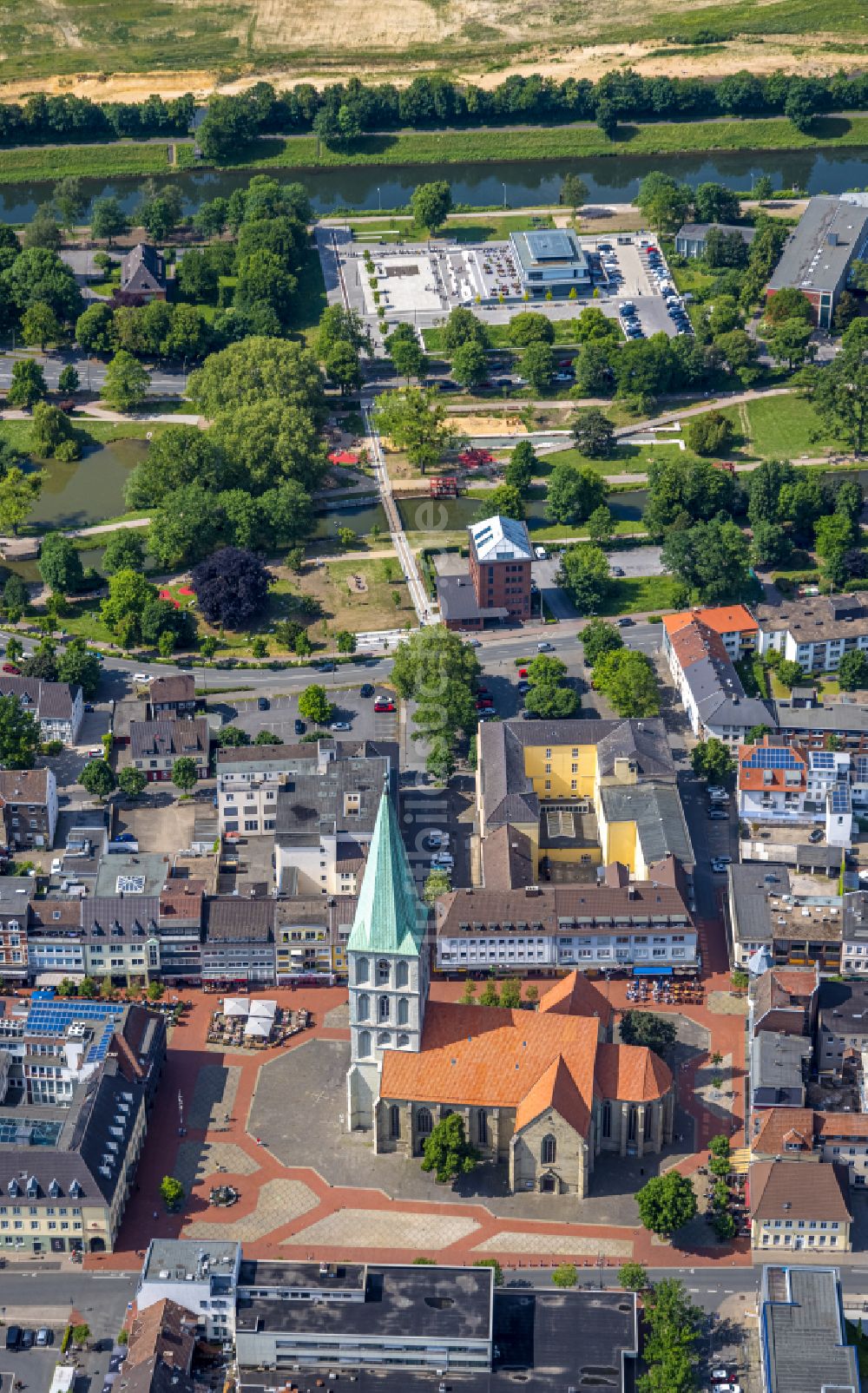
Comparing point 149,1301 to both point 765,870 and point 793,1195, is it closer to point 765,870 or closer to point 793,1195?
point 793,1195

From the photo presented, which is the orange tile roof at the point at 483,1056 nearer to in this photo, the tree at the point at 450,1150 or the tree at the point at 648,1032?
the tree at the point at 450,1150

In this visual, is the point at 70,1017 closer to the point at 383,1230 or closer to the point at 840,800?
Answer: the point at 383,1230

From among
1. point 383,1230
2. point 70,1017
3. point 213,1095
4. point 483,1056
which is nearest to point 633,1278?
point 383,1230

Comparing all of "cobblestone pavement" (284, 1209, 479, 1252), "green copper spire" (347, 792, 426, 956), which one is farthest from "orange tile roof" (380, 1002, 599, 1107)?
"green copper spire" (347, 792, 426, 956)

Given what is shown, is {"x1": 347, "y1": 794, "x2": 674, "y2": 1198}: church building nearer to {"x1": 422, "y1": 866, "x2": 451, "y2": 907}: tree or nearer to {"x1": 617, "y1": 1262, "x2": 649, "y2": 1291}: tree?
{"x1": 617, "y1": 1262, "x2": 649, "y2": 1291}: tree

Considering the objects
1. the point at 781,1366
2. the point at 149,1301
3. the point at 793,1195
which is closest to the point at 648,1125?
the point at 793,1195

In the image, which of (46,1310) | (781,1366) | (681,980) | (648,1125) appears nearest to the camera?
(781,1366)
